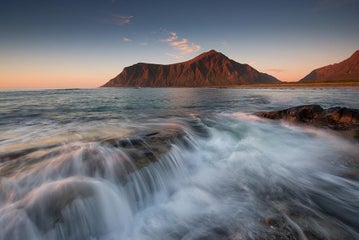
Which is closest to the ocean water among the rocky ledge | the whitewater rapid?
the whitewater rapid

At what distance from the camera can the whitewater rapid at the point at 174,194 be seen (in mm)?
3795

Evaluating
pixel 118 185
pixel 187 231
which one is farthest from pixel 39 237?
pixel 187 231

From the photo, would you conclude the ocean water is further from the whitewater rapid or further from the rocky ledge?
the rocky ledge

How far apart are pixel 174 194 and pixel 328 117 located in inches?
500

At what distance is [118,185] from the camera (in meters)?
4.86

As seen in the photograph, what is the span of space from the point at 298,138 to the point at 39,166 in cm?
1181

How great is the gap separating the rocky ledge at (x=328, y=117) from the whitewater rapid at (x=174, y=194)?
3728mm

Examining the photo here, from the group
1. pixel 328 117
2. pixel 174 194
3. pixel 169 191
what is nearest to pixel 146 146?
pixel 169 191

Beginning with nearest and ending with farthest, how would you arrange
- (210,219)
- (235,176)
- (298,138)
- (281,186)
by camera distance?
(210,219) < (281,186) < (235,176) < (298,138)

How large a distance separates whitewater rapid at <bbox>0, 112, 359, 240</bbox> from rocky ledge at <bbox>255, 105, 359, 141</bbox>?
3728mm

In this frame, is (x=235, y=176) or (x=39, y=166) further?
(x=235, y=176)

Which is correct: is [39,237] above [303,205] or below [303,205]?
above

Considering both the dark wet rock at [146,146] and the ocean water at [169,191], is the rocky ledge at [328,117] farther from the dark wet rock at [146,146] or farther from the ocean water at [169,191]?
the dark wet rock at [146,146]

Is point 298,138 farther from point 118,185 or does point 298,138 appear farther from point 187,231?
point 118,185
